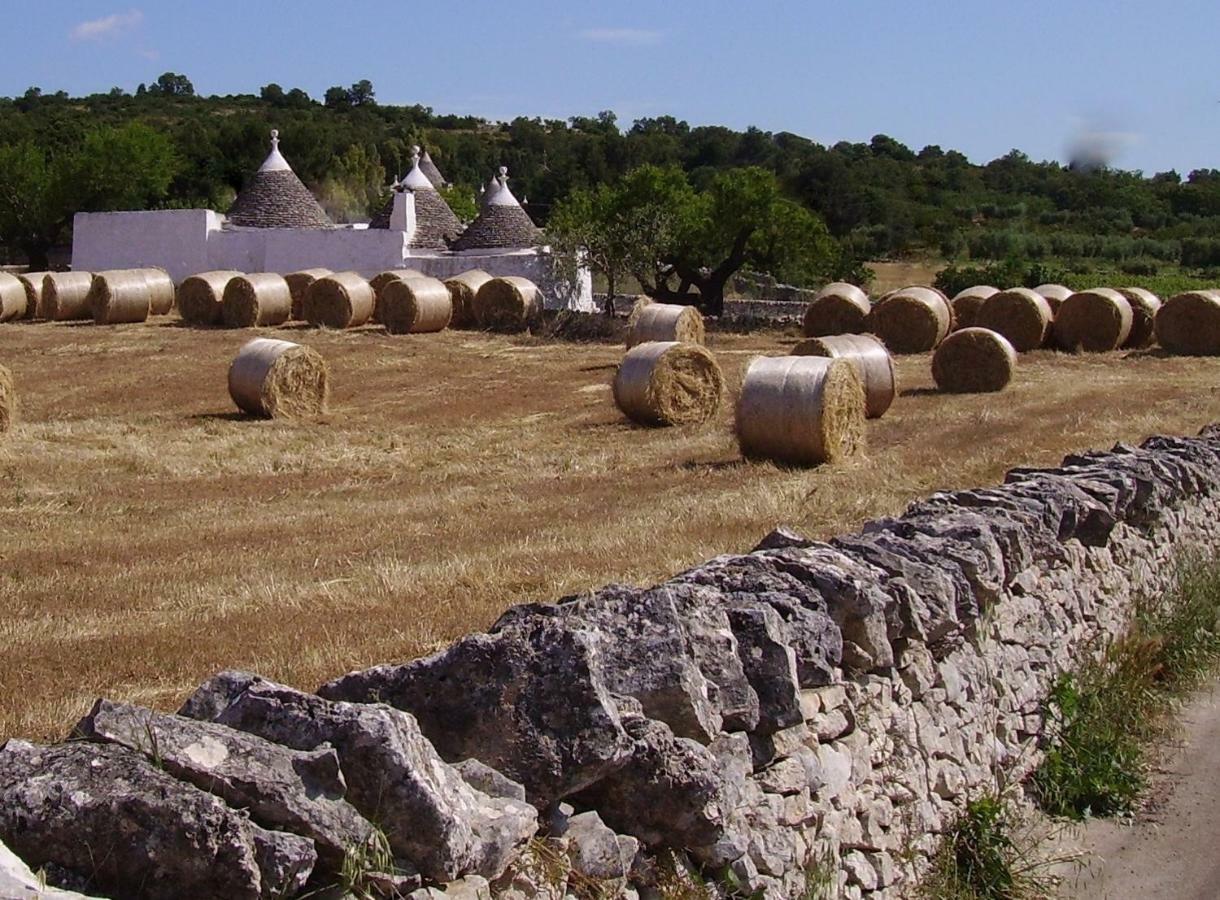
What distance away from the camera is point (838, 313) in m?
34.8

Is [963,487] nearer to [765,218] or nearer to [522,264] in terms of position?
[765,218]

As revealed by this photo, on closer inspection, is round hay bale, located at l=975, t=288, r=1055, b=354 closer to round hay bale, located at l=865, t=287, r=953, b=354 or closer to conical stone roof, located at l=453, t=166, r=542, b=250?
round hay bale, located at l=865, t=287, r=953, b=354

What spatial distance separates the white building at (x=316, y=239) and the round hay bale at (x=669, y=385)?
23247mm

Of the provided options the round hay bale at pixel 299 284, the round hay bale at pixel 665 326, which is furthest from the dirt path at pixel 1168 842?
the round hay bale at pixel 299 284

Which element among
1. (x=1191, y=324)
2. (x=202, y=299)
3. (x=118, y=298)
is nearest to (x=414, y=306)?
(x=202, y=299)

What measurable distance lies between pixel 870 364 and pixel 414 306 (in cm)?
1922

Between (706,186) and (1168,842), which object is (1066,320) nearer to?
(706,186)

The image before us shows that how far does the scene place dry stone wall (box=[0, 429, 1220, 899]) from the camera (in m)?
3.36

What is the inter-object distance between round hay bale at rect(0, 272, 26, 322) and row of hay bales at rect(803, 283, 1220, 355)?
75.4 ft

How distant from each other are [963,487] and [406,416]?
9.94 meters

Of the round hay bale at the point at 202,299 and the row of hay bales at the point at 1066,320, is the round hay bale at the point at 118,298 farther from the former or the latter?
the row of hay bales at the point at 1066,320

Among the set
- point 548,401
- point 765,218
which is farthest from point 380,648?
point 765,218

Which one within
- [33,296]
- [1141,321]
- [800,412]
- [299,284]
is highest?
[1141,321]

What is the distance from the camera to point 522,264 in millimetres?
45156
